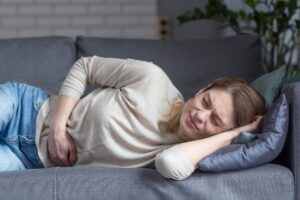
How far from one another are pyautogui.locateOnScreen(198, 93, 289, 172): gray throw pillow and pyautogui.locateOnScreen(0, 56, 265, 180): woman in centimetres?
5

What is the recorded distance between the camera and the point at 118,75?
1.68 m

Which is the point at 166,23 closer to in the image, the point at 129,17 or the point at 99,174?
the point at 129,17

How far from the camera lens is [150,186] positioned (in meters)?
1.36

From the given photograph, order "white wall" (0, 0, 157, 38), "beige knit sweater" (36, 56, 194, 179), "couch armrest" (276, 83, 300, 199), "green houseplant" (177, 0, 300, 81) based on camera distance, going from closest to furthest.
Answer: "couch armrest" (276, 83, 300, 199) → "beige knit sweater" (36, 56, 194, 179) → "green houseplant" (177, 0, 300, 81) → "white wall" (0, 0, 157, 38)

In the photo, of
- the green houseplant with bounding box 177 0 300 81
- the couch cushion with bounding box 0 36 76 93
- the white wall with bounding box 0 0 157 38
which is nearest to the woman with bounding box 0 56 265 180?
the couch cushion with bounding box 0 36 76 93

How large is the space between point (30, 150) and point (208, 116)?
2.05ft

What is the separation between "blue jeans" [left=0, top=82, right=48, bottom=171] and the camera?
163 cm

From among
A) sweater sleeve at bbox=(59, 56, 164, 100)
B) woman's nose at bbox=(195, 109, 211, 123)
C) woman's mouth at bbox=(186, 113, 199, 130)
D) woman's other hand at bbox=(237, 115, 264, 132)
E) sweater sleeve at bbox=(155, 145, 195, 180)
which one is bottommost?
sweater sleeve at bbox=(155, 145, 195, 180)

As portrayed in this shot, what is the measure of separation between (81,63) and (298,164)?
32.1 inches

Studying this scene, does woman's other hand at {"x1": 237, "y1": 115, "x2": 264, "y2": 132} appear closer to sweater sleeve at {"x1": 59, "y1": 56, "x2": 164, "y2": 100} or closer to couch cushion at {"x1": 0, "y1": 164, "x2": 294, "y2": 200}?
couch cushion at {"x1": 0, "y1": 164, "x2": 294, "y2": 200}

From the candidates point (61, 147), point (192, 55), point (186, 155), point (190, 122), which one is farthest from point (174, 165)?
point (192, 55)

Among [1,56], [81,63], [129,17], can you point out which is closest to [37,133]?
[81,63]

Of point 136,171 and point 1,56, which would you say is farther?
point 1,56

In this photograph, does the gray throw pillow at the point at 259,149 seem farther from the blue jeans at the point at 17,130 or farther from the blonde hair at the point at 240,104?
the blue jeans at the point at 17,130
